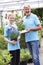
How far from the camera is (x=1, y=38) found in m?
9.41

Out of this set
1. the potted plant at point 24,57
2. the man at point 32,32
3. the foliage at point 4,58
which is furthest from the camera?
the potted plant at point 24,57

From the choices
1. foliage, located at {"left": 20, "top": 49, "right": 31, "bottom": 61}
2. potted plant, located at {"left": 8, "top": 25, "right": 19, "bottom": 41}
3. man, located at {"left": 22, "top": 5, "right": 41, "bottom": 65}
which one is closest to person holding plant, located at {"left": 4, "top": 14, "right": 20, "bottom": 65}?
potted plant, located at {"left": 8, "top": 25, "right": 19, "bottom": 41}

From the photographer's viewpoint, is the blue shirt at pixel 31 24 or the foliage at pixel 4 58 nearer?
the foliage at pixel 4 58

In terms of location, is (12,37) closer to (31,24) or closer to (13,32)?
(13,32)

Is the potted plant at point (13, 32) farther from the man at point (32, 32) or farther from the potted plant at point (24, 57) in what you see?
the potted plant at point (24, 57)

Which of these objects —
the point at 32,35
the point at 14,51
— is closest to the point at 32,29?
the point at 32,35

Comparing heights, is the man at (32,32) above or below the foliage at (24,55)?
above

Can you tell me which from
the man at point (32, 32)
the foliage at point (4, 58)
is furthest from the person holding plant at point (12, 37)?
the foliage at point (4, 58)

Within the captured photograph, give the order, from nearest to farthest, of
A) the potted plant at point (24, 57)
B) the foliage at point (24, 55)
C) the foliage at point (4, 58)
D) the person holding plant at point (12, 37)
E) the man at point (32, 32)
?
the foliage at point (4, 58) < the person holding plant at point (12, 37) < the man at point (32, 32) < the potted plant at point (24, 57) < the foliage at point (24, 55)

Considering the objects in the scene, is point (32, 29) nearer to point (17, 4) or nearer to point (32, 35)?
point (32, 35)

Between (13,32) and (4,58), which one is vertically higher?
(13,32)

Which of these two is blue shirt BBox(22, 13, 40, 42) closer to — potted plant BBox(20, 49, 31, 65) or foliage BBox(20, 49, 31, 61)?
potted plant BBox(20, 49, 31, 65)

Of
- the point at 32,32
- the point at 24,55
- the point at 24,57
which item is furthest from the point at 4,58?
the point at 24,55

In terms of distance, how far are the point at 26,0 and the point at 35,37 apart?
53.5 feet
